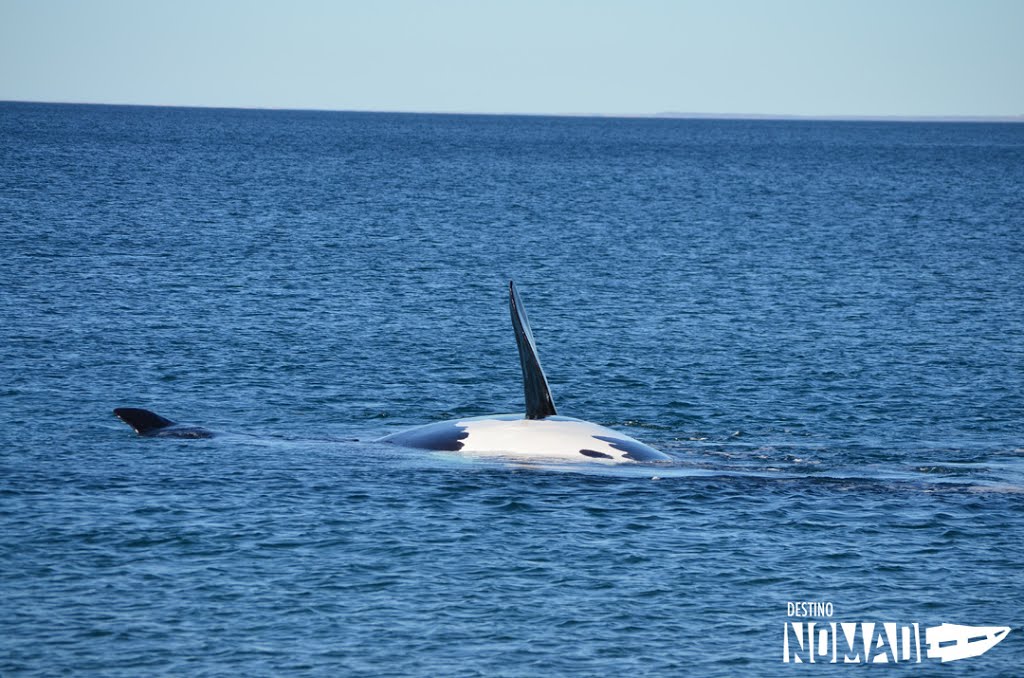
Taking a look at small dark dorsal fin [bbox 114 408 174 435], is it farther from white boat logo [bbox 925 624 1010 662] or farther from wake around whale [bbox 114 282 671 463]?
white boat logo [bbox 925 624 1010 662]

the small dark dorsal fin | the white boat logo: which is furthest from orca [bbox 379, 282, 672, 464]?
the white boat logo

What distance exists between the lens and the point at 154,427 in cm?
2992

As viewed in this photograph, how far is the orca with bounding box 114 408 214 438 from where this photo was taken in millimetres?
29500

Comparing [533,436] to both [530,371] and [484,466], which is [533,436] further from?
[530,371]

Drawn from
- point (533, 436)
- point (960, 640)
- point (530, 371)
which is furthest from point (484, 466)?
point (960, 640)

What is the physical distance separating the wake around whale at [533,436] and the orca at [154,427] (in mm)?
4989

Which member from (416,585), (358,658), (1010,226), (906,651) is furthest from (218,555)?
(1010,226)

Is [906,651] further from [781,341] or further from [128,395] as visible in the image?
[781,341]

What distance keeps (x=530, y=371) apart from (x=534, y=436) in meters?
1.53

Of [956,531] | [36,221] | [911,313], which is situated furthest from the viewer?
[36,221]

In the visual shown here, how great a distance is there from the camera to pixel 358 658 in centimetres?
1838

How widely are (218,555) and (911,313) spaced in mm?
39214

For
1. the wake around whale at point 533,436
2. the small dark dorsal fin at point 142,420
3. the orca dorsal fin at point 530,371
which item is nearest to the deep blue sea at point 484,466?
the small dark dorsal fin at point 142,420

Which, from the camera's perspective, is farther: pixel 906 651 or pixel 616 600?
pixel 616 600
